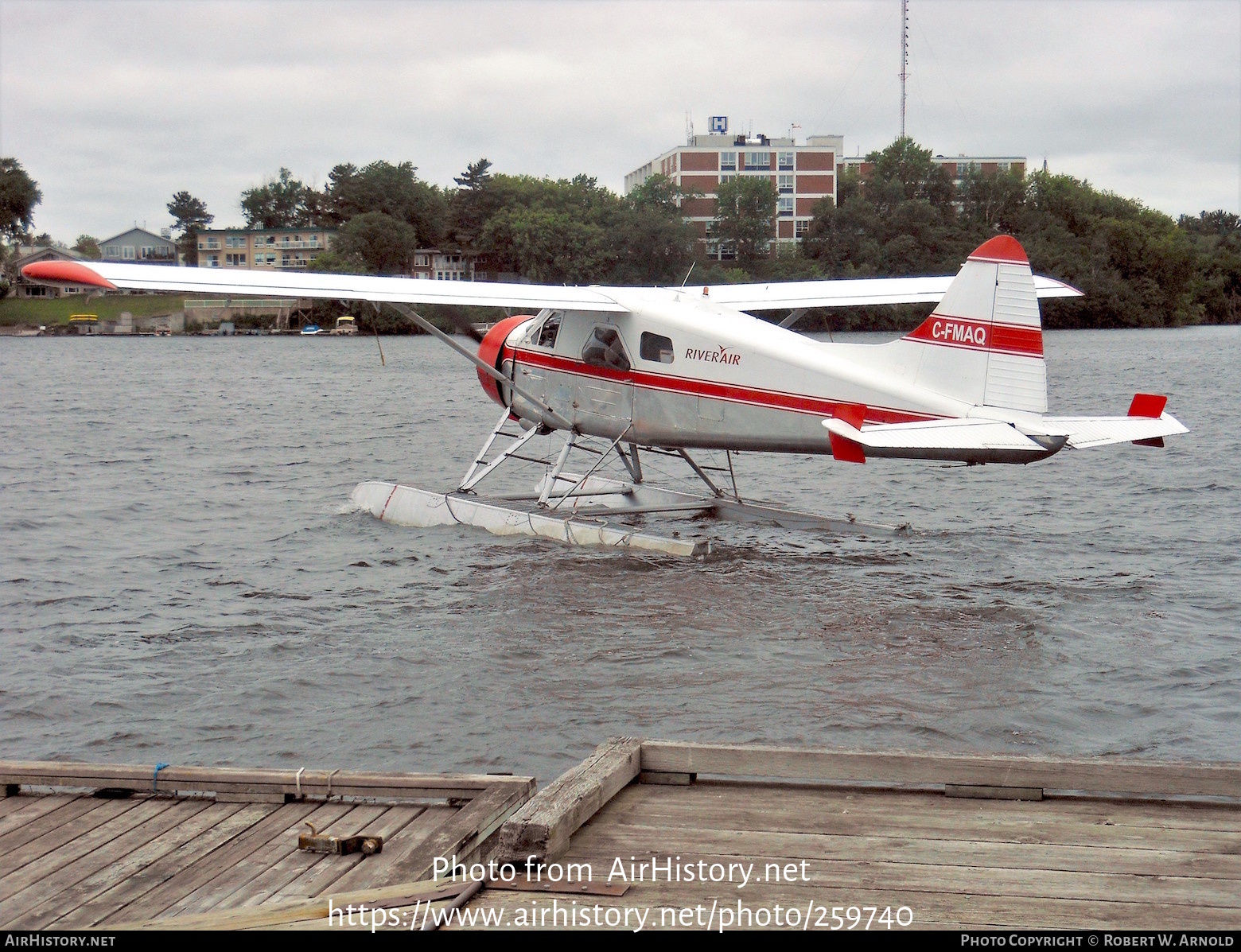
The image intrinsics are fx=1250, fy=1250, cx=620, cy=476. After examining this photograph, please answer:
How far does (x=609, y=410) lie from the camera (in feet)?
41.8

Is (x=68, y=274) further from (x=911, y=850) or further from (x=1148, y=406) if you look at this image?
(x=1148, y=406)

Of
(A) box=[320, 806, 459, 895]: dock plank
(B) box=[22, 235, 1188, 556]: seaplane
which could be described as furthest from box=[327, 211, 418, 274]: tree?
(A) box=[320, 806, 459, 895]: dock plank

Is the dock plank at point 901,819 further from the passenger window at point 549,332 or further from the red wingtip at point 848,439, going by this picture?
the passenger window at point 549,332

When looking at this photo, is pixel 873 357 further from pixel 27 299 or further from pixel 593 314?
pixel 27 299

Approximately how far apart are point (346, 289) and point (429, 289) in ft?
2.96

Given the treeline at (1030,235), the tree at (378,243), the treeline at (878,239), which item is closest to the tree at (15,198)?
the treeline at (878,239)

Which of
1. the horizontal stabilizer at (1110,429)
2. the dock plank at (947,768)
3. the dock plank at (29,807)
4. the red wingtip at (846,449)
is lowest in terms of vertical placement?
the dock plank at (29,807)

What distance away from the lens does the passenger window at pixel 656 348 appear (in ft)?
39.8

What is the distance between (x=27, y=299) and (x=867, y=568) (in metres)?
108

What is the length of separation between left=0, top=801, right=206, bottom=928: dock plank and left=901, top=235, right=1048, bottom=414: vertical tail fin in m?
7.36

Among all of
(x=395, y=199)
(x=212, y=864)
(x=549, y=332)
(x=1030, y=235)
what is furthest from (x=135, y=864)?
(x=395, y=199)

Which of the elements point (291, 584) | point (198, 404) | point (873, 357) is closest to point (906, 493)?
Answer: point (873, 357)

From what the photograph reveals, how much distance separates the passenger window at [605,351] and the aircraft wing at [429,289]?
0.33m

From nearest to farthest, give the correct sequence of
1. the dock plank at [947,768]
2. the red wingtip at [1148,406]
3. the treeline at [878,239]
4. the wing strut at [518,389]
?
the dock plank at [947,768] → the red wingtip at [1148,406] → the wing strut at [518,389] → the treeline at [878,239]
